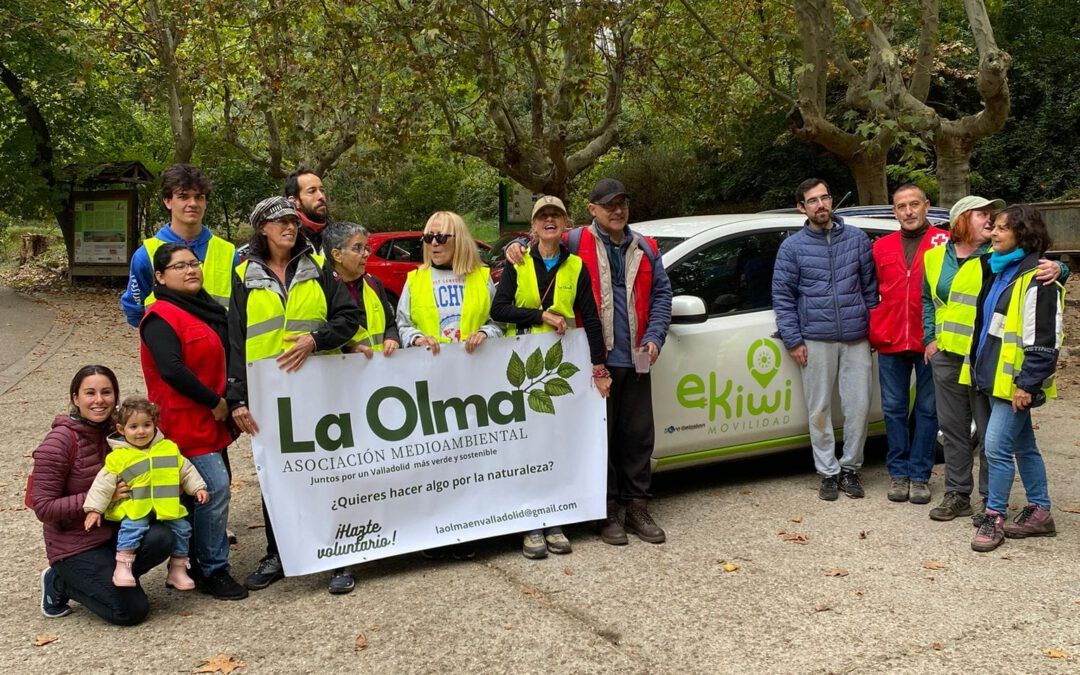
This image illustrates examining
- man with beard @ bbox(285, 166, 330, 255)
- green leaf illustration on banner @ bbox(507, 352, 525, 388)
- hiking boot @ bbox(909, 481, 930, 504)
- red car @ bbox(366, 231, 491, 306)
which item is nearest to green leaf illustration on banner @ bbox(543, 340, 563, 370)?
green leaf illustration on banner @ bbox(507, 352, 525, 388)

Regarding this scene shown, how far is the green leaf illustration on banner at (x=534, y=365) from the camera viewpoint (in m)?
5.20

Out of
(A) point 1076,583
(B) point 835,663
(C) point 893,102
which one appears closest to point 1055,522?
(A) point 1076,583

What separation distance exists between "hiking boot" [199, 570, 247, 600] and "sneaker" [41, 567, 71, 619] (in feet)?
2.00

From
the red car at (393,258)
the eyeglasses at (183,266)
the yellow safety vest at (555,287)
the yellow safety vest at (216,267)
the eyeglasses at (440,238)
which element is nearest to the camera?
the eyeglasses at (183,266)

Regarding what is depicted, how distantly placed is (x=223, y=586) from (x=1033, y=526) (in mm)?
4255

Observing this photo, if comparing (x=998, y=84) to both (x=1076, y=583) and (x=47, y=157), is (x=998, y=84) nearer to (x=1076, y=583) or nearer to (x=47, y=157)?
(x=1076, y=583)

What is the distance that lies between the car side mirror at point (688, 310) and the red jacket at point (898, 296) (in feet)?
3.95

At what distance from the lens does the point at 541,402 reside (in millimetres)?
5262

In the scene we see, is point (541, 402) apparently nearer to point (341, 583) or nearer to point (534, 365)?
point (534, 365)

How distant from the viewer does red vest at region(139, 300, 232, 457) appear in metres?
4.37

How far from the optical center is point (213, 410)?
175 inches

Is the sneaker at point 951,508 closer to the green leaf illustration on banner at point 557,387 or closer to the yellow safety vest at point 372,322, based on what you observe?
the green leaf illustration on banner at point 557,387

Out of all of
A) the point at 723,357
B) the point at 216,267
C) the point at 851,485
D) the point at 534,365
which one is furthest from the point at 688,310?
the point at 216,267

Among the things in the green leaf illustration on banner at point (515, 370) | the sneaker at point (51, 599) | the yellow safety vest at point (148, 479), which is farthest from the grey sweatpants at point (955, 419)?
the sneaker at point (51, 599)
